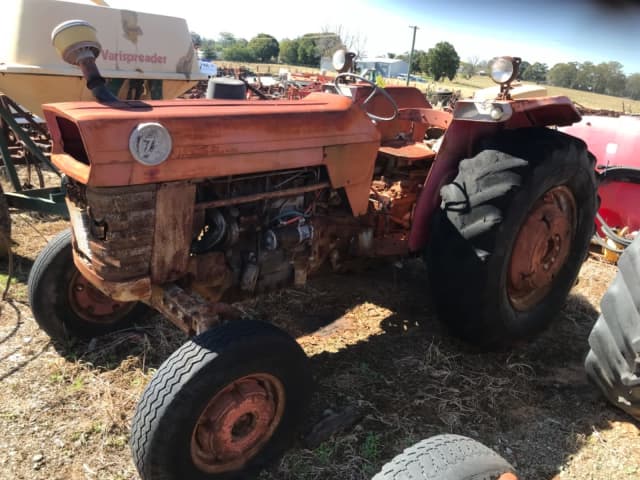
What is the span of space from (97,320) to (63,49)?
1.62 m

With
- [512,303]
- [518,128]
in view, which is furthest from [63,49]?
[512,303]

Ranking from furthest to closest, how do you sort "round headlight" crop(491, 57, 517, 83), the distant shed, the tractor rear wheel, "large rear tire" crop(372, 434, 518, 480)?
1. the distant shed
2. "round headlight" crop(491, 57, 517, 83)
3. the tractor rear wheel
4. "large rear tire" crop(372, 434, 518, 480)

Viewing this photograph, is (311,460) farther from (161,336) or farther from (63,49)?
(63,49)

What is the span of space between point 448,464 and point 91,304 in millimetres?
2286

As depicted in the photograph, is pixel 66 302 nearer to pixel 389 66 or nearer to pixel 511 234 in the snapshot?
pixel 511 234

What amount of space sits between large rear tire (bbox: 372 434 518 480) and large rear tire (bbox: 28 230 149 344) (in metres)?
2.08

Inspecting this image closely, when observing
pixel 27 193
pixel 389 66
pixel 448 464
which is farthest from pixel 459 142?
pixel 389 66

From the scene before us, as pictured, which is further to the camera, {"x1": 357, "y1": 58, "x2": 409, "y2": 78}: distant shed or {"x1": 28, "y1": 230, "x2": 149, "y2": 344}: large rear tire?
{"x1": 357, "y1": 58, "x2": 409, "y2": 78}: distant shed

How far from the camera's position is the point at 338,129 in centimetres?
258

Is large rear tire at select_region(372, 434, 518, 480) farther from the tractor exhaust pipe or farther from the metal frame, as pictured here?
the metal frame

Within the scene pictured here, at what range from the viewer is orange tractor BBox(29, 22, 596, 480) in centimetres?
199

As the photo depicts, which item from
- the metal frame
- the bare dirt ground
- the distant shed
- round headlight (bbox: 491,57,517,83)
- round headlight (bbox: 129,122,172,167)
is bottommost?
the bare dirt ground

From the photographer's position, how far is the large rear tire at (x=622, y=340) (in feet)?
7.45

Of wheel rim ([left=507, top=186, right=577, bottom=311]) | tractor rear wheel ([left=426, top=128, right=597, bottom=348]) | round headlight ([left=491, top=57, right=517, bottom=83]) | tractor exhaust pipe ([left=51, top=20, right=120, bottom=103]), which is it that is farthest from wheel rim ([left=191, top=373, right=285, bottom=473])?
round headlight ([left=491, top=57, right=517, bottom=83])
